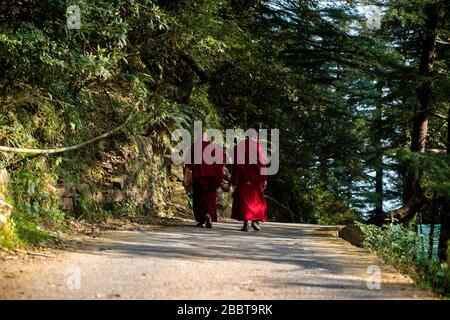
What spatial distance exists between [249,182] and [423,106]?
530 cm

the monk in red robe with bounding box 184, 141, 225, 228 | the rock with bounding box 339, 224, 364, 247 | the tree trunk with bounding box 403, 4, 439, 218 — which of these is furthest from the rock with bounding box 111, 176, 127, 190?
the tree trunk with bounding box 403, 4, 439, 218

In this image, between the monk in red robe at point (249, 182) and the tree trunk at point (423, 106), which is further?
the tree trunk at point (423, 106)

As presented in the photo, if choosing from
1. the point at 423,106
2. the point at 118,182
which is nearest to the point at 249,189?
the point at 118,182

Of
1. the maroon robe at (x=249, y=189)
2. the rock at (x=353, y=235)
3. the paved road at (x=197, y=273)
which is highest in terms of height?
the maroon robe at (x=249, y=189)

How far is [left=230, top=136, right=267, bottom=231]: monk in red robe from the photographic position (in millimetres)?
11031

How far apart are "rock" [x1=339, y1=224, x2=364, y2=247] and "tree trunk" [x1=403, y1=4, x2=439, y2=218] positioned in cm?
347

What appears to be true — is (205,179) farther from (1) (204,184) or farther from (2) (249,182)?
(2) (249,182)

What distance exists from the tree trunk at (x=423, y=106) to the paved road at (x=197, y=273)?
6.54 m

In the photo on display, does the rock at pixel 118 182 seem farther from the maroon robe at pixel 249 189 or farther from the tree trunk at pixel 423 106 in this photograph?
the tree trunk at pixel 423 106

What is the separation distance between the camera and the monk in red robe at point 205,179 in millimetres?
11359

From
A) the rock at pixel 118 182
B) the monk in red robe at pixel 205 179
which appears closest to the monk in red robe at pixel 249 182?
the monk in red robe at pixel 205 179

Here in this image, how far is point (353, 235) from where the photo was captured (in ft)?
34.0

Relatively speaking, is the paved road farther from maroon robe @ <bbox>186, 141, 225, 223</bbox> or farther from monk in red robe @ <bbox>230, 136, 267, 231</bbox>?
maroon robe @ <bbox>186, 141, 225, 223</bbox>

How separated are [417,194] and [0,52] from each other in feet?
34.8
